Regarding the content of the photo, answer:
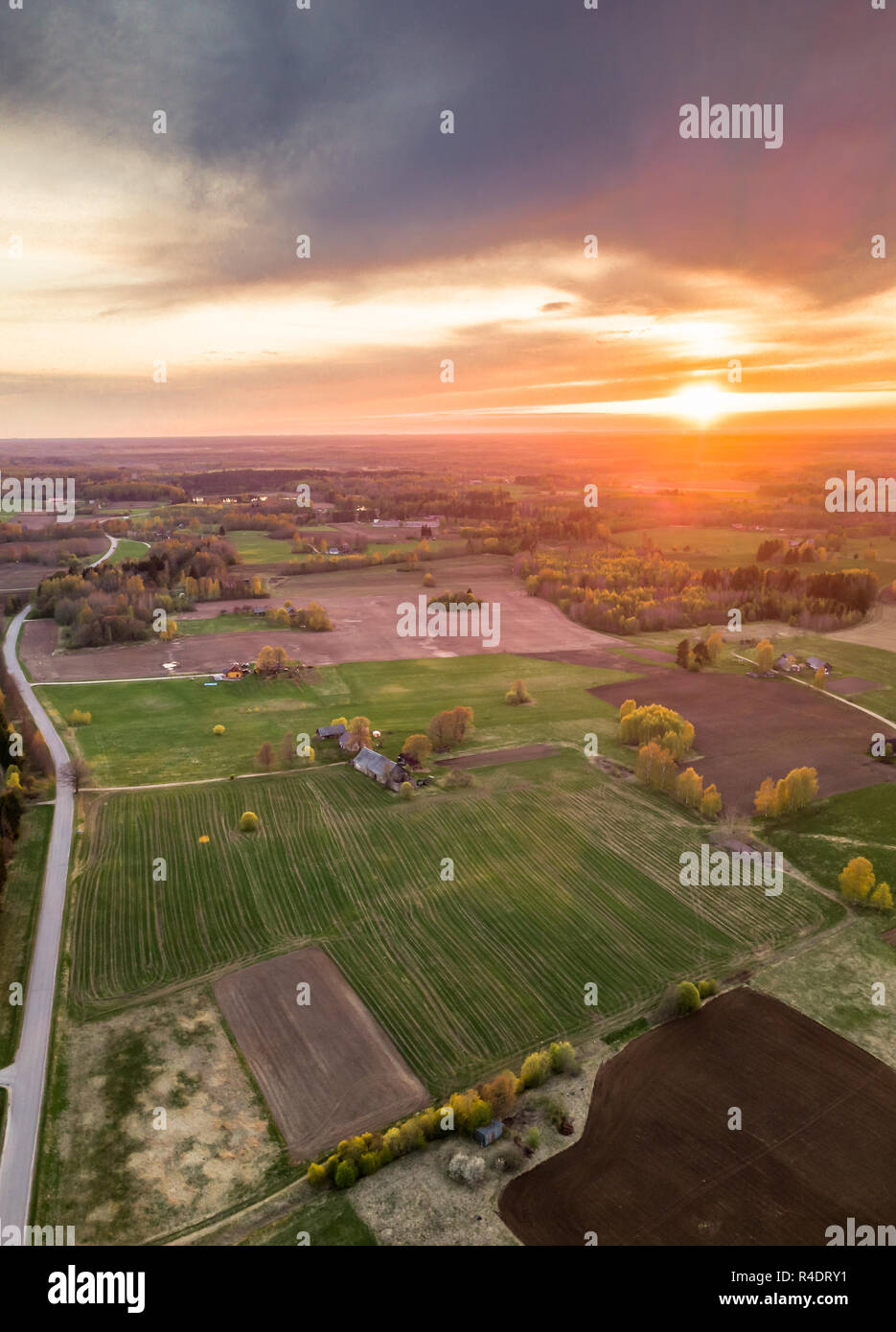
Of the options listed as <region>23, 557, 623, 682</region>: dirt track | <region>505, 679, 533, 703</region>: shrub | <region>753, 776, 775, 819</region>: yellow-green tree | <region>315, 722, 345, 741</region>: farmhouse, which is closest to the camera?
<region>753, 776, 775, 819</region>: yellow-green tree

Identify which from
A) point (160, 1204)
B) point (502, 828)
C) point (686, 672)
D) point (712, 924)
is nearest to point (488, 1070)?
point (160, 1204)

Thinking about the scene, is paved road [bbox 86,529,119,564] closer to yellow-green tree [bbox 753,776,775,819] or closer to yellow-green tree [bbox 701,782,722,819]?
yellow-green tree [bbox 701,782,722,819]

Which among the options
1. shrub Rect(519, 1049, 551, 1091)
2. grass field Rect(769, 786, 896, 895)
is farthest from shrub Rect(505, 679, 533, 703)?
shrub Rect(519, 1049, 551, 1091)

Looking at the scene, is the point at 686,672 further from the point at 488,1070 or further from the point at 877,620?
the point at 488,1070

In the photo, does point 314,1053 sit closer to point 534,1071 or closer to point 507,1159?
point 534,1071

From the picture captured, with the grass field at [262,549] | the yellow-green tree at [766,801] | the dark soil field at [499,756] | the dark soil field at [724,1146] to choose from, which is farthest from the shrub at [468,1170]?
the grass field at [262,549]
